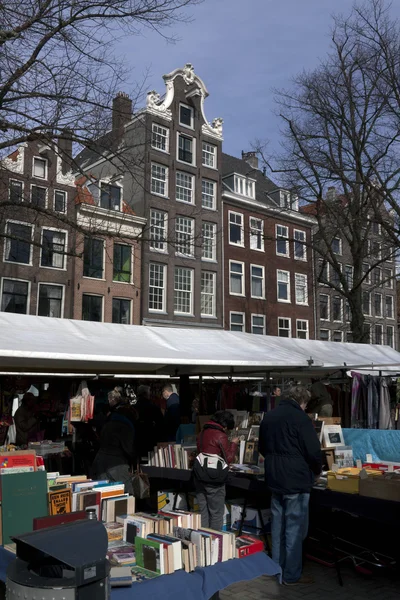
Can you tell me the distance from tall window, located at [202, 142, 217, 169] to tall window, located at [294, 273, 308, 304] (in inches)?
308

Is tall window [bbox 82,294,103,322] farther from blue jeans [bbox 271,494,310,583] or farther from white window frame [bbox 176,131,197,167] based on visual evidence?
blue jeans [bbox 271,494,310,583]

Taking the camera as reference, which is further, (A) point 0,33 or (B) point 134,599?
(A) point 0,33

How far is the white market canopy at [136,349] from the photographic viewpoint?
19.9 feet

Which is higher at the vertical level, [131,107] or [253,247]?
[253,247]

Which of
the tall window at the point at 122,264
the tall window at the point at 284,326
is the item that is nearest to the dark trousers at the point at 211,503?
the tall window at the point at 122,264

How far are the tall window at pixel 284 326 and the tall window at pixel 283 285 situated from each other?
3.53 ft

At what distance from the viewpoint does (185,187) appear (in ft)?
87.3

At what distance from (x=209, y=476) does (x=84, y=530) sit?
2.89 metres

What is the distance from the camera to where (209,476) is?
5180 mm

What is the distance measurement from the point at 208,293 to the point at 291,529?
21960mm

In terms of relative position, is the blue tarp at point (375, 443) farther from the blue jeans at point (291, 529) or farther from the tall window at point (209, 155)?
the tall window at point (209, 155)

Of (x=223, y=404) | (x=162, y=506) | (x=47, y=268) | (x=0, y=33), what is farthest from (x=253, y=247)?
(x=162, y=506)

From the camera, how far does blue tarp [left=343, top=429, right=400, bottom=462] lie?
22.3ft

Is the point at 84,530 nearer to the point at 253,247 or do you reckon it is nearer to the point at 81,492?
the point at 81,492
